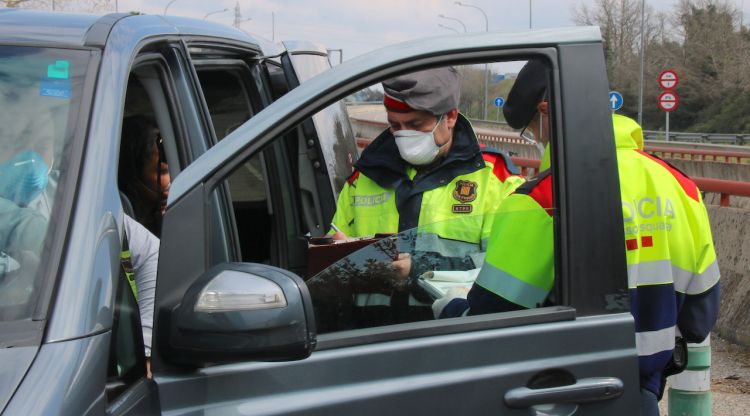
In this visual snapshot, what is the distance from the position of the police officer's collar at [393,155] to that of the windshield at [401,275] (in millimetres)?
1099

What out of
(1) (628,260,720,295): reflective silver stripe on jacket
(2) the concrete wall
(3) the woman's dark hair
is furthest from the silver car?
(2) the concrete wall

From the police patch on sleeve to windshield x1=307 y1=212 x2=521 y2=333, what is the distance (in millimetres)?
968

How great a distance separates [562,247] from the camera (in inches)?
85.4

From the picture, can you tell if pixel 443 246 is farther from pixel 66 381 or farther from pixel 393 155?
pixel 393 155

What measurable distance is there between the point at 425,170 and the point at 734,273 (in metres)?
4.29

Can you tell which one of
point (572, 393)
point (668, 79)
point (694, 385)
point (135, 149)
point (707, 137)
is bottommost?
point (694, 385)

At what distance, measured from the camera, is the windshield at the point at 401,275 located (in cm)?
215

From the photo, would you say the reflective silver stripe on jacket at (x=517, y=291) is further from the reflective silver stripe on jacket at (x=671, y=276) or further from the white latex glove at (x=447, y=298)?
the reflective silver stripe on jacket at (x=671, y=276)

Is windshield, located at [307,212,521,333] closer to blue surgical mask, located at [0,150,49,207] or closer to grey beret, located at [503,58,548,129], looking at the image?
grey beret, located at [503,58,548,129]

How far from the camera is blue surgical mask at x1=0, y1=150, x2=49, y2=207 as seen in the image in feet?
6.43

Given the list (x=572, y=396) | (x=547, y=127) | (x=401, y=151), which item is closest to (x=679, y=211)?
(x=547, y=127)

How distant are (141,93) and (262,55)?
2.98ft

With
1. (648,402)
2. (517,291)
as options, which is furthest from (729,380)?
(517,291)

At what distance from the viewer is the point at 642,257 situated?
7.86 ft
